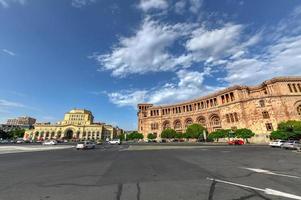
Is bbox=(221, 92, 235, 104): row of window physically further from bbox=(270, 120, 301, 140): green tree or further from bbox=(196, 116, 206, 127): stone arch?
bbox=(270, 120, 301, 140): green tree

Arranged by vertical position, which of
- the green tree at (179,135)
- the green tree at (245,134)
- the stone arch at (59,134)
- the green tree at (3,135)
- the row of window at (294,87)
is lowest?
the green tree at (245,134)

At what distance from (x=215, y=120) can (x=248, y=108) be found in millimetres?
16636

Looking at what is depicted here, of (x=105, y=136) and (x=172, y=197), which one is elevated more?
(x=105, y=136)

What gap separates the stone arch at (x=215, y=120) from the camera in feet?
257

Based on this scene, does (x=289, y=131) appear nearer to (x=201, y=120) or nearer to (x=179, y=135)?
(x=179, y=135)

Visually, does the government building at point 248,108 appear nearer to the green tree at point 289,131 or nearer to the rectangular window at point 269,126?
the rectangular window at point 269,126

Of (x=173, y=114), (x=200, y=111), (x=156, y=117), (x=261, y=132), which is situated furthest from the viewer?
(x=156, y=117)

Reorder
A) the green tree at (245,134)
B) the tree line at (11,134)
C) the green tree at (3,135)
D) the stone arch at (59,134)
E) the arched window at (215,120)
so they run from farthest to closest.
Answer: the stone arch at (59,134) < the tree line at (11,134) < the green tree at (3,135) < the arched window at (215,120) < the green tree at (245,134)

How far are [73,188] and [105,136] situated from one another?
168 meters

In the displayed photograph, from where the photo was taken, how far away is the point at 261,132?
61.0 m

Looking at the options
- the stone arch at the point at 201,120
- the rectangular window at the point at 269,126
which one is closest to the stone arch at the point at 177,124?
the stone arch at the point at 201,120

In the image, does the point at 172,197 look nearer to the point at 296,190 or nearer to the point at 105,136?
the point at 296,190

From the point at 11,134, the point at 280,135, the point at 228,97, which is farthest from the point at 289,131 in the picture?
the point at 11,134

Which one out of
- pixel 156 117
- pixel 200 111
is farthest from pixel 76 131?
pixel 200 111
